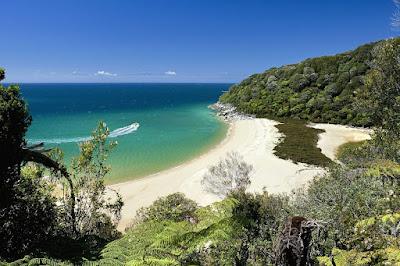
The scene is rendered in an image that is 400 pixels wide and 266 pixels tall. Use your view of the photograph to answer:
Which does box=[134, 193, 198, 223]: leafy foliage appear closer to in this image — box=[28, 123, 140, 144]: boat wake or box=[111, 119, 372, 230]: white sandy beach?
box=[111, 119, 372, 230]: white sandy beach

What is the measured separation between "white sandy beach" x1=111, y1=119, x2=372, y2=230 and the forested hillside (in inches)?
544

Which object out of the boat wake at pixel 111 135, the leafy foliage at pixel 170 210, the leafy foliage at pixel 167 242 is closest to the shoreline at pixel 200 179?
the leafy foliage at pixel 170 210

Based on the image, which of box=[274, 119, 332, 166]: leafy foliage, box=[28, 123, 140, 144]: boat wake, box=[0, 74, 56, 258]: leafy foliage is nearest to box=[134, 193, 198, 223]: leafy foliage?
box=[0, 74, 56, 258]: leafy foliage

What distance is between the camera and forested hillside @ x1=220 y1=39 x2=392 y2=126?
2293 inches

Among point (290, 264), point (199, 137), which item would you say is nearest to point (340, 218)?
point (290, 264)

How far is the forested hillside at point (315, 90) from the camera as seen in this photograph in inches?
2293

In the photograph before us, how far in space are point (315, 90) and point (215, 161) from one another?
1558 inches

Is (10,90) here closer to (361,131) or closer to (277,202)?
(277,202)

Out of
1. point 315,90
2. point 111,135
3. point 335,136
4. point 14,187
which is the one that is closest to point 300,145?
point 335,136

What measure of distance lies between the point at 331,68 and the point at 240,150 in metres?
41.1

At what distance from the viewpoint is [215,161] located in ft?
114

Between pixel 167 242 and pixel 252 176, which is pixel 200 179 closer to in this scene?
pixel 252 176

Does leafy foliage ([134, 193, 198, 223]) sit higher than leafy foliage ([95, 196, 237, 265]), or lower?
lower

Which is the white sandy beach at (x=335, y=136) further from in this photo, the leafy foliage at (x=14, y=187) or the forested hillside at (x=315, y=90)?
the leafy foliage at (x=14, y=187)
